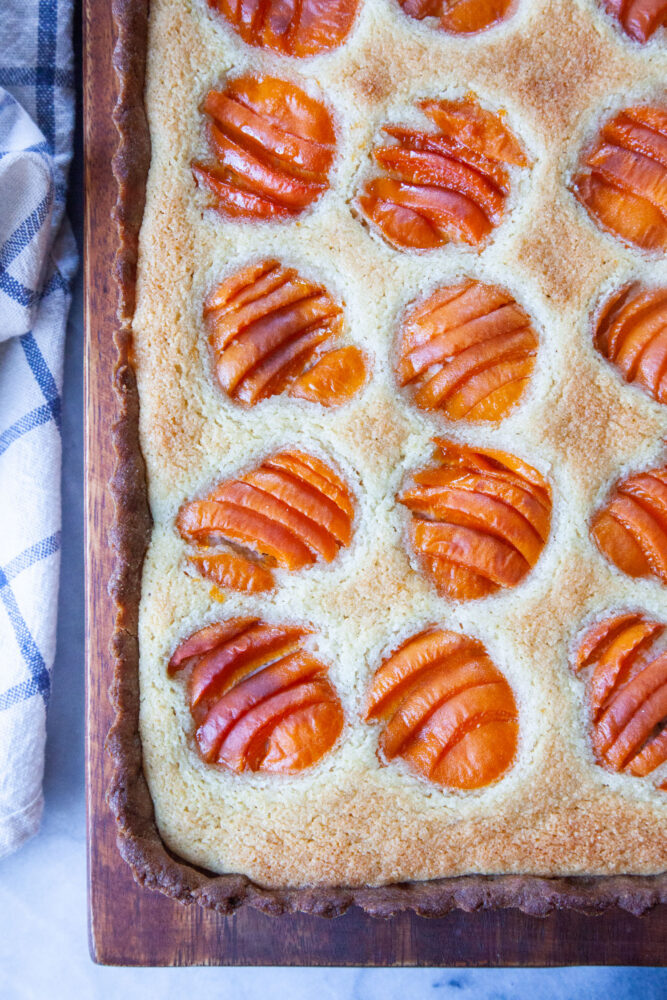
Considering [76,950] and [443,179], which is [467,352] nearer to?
[443,179]

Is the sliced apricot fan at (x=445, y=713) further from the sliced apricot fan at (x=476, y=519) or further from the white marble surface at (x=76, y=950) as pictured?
the white marble surface at (x=76, y=950)

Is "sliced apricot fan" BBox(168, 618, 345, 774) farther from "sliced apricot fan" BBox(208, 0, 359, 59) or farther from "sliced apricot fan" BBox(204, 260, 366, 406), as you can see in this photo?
"sliced apricot fan" BBox(208, 0, 359, 59)

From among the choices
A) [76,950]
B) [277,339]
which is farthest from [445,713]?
[76,950]

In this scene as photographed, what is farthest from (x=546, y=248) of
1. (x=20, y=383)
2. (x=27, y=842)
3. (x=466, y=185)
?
(x=27, y=842)

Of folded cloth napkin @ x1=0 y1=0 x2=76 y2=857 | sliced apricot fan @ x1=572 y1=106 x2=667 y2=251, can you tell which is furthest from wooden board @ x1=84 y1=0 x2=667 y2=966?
sliced apricot fan @ x1=572 y1=106 x2=667 y2=251

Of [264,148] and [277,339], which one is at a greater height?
[264,148]

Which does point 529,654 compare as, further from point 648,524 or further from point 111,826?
point 111,826

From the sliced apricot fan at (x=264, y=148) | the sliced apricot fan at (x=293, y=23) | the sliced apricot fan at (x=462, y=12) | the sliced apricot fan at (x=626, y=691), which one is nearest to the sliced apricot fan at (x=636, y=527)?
the sliced apricot fan at (x=626, y=691)
